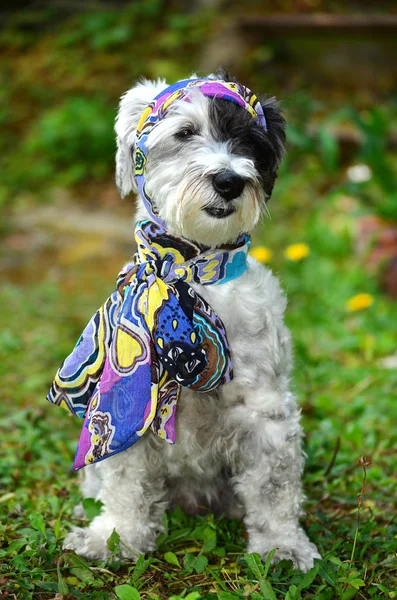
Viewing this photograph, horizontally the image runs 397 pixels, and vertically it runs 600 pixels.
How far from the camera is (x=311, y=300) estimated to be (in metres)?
5.81

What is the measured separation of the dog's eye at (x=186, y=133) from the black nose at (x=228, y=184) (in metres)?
0.24

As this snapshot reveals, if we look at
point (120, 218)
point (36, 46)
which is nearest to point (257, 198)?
point (120, 218)

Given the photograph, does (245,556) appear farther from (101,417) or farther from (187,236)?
(187,236)

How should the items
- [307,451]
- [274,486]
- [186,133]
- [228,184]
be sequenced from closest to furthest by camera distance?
[228,184], [186,133], [274,486], [307,451]

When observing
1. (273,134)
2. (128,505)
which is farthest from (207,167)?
(128,505)

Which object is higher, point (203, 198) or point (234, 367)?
point (203, 198)

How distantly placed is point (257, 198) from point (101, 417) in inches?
38.2

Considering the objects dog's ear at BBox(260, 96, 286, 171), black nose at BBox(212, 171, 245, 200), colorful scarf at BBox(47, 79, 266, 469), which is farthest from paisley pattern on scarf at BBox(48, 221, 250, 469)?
dog's ear at BBox(260, 96, 286, 171)

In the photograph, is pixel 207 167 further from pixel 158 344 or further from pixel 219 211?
pixel 158 344

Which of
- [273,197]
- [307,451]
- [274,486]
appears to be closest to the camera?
[274,486]

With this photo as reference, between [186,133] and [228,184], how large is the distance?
280 mm

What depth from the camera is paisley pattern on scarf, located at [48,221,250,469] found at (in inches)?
105

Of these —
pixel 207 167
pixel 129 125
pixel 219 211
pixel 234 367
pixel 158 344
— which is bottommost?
pixel 234 367

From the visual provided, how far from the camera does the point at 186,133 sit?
105 inches
